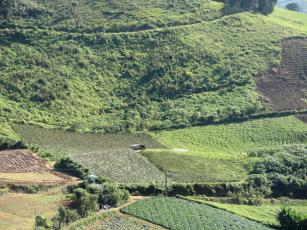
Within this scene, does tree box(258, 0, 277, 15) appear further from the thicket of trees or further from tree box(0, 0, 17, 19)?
tree box(0, 0, 17, 19)

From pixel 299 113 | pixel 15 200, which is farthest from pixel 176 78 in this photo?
pixel 15 200

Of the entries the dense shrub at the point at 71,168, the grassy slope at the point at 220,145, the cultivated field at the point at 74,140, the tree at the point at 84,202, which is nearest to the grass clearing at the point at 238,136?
the grassy slope at the point at 220,145

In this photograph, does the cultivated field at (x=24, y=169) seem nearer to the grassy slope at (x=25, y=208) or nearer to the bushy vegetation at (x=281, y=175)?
the grassy slope at (x=25, y=208)

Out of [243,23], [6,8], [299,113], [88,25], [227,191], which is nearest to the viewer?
[227,191]

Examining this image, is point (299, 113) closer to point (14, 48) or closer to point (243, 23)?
point (243, 23)

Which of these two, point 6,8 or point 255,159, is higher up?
point 6,8

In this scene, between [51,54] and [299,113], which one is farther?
[51,54]

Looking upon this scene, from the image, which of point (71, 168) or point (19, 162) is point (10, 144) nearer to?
point (19, 162)
